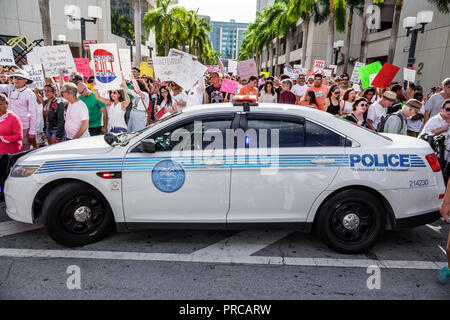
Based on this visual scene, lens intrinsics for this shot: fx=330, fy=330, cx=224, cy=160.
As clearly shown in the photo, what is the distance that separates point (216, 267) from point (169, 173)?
1119 mm

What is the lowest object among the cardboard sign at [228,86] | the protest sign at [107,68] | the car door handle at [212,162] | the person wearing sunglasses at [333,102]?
the car door handle at [212,162]

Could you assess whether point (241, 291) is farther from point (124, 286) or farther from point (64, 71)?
point (64, 71)

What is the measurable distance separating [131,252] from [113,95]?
3379 millimetres

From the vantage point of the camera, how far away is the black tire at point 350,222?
143 inches

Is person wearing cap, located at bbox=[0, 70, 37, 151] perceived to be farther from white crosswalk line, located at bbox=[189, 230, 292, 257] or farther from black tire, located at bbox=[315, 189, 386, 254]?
black tire, located at bbox=[315, 189, 386, 254]

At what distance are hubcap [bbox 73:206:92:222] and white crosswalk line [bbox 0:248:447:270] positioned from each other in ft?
1.19

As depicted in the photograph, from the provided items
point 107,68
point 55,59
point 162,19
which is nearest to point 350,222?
point 107,68

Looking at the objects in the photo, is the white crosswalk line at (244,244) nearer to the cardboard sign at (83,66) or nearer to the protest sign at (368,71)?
the protest sign at (368,71)

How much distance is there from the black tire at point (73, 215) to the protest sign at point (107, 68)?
123 inches

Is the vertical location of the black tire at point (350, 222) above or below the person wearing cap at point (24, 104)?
below

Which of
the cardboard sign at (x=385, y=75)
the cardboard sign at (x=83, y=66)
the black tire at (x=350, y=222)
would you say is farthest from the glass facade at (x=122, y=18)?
the black tire at (x=350, y=222)

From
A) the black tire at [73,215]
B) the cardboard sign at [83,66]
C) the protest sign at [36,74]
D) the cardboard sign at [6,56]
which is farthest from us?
the cardboard sign at [83,66]

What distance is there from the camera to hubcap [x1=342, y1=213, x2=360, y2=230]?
3.68 m

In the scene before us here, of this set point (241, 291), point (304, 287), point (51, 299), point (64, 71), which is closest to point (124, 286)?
point (51, 299)
